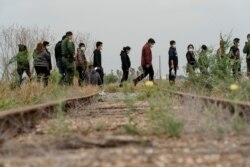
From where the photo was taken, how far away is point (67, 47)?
15234 millimetres

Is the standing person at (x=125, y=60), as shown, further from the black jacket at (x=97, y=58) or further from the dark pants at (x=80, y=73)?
the dark pants at (x=80, y=73)

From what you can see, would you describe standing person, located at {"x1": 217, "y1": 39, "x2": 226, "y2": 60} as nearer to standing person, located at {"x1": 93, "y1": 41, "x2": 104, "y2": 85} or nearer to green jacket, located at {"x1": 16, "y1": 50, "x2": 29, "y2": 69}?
green jacket, located at {"x1": 16, "y1": 50, "x2": 29, "y2": 69}

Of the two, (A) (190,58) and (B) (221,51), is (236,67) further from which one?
(A) (190,58)

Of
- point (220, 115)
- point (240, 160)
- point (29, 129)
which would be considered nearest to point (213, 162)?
point (240, 160)

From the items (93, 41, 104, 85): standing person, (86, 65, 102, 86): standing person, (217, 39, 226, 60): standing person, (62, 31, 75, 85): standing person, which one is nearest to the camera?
(217, 39, 226, 60): standing person

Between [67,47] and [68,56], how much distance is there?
12.8 inches

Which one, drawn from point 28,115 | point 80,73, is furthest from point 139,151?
point 80,73

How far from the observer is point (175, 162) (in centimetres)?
329

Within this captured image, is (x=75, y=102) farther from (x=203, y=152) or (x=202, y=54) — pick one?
(x=203, y=152)

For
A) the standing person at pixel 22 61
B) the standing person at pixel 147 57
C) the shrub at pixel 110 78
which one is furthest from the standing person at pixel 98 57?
the shrub at pixel 110 78

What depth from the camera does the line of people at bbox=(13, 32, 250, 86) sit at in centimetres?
1213

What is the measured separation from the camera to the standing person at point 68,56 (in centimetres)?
1516

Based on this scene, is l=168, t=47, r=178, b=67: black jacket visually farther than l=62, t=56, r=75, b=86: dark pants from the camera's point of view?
Yes

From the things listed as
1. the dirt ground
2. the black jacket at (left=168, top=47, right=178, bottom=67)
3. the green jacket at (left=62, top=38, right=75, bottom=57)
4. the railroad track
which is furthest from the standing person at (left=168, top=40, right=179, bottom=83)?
the dirt ground
